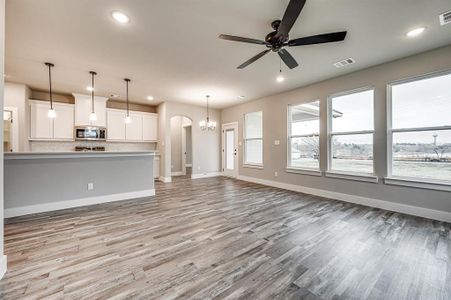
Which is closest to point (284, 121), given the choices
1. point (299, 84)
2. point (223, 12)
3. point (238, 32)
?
point (299, 84)

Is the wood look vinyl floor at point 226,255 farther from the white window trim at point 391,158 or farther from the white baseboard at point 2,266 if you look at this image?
the white window trim at point 391,158

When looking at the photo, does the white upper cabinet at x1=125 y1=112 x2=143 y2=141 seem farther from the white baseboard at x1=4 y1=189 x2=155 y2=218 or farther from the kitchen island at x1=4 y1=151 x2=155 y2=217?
the white baseboard at x1=4 y1=189 x2=155 y2=218

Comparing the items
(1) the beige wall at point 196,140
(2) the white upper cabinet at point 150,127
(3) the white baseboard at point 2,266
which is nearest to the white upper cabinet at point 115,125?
(2) the white upper cabinet at point 150,127

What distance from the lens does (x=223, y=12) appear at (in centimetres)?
233

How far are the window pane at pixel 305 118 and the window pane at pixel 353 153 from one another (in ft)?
2.10

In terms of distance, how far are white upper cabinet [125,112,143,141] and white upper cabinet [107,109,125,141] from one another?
157 millimetres

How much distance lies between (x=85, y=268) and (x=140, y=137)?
558cm

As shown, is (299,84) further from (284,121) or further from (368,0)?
(368,0)

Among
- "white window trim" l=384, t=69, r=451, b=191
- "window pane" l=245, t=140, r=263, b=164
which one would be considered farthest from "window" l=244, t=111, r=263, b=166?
"white window trim" l=384, t=69, r=451, b=191

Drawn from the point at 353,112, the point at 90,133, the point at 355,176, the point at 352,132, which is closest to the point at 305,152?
the point at 352,132

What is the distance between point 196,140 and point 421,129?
6.24m

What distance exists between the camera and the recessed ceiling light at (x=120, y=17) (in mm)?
2335

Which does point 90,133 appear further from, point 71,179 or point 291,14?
point 291,14

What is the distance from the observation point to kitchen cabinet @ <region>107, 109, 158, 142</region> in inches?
250
